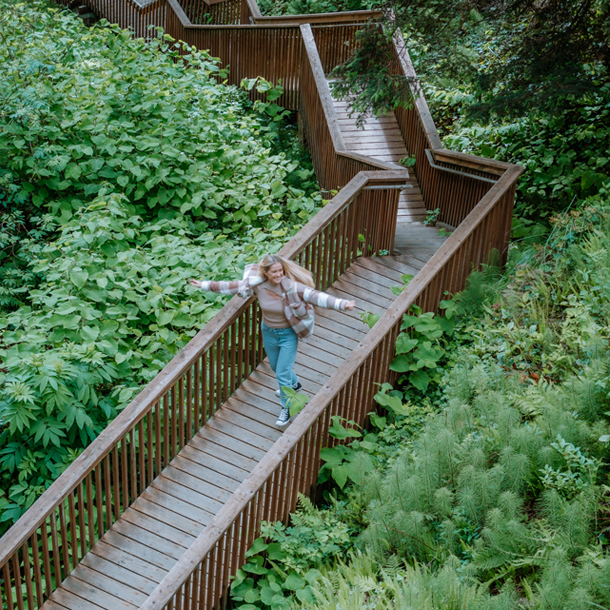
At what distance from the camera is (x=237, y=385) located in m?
6.75

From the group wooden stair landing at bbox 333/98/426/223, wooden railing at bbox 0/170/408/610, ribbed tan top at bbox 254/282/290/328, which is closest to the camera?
wooden railing at bbox 0/170/408/610

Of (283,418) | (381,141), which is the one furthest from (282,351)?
(381,141)

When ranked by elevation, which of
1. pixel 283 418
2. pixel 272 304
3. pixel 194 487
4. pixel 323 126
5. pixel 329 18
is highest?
pixel 329 18

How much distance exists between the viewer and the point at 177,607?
185 inches

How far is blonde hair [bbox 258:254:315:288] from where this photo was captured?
5.88m

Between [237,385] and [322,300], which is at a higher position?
[322,300]

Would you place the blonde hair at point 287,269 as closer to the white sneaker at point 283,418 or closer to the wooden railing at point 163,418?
the wooden railing at point 163,418

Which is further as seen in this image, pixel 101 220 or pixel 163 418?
pixel 101 220

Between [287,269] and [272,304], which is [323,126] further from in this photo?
[272,304]

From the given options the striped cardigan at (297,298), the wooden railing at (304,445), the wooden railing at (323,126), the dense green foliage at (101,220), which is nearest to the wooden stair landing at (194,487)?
the wooden railing at (304,445)

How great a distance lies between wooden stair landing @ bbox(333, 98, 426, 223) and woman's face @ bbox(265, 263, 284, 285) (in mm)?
4753

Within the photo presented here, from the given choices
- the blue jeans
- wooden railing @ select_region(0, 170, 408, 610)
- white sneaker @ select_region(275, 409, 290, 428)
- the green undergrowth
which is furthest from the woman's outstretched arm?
white sneaker @ select_region(275, 409, 290, 428)

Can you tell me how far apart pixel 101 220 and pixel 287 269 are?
10.7 feet

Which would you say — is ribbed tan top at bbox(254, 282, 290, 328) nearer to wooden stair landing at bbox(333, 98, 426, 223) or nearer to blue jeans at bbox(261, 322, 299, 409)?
blue jeans at bbox(261, 322, 299, 409)
